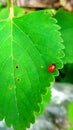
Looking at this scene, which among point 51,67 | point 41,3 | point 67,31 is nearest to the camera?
point 51,67

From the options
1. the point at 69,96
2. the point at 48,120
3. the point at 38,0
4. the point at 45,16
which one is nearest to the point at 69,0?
the point at 38,0

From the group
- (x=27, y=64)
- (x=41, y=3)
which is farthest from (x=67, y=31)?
(x=41, y=3)

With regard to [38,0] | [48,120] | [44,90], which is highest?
[44,90]

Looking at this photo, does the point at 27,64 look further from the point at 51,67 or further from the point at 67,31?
the point at 67,31

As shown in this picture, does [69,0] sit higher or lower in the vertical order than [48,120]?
higher

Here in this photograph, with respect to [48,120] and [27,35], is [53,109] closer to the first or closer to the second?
[48,120]

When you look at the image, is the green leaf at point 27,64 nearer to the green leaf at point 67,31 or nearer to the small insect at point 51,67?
the small insect at point 51,67

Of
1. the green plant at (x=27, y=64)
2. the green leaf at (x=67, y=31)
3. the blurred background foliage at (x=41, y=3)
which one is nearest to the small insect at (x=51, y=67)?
the green plant at (x=27, y=64)

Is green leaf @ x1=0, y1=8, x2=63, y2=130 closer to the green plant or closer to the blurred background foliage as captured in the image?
the green plant

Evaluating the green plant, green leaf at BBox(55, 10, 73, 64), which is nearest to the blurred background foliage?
green leaf at BBox(55, 10, 73, 64)
